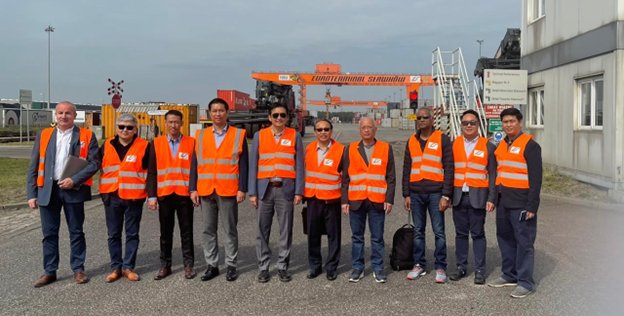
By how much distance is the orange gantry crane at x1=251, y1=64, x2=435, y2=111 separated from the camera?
5249 centimetres

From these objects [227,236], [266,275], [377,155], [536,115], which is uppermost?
[536,115]

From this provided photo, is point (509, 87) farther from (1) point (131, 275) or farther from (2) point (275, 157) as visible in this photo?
(1) point (131, 275)

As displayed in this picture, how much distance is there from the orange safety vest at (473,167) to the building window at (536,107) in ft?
32.3

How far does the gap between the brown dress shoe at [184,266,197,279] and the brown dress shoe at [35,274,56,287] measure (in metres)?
1.38

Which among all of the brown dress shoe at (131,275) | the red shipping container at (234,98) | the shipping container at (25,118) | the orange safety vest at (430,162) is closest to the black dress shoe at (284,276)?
the brown dress shoe at (131,275)

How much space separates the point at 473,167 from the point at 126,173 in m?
3.69

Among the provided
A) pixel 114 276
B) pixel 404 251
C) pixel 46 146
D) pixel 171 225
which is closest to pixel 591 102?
pixel 404 251

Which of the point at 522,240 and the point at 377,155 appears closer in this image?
the point at 522,240

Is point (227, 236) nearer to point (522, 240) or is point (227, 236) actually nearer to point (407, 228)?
point (407, 228)

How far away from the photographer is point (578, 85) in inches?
469

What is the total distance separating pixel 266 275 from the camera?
17.7 feet

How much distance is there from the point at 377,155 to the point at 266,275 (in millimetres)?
1751

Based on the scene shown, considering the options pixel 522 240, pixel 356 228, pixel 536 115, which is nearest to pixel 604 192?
pixel 536 115

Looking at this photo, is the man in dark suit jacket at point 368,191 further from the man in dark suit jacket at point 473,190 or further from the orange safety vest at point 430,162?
the man in dark suit jacket at point 473,190
